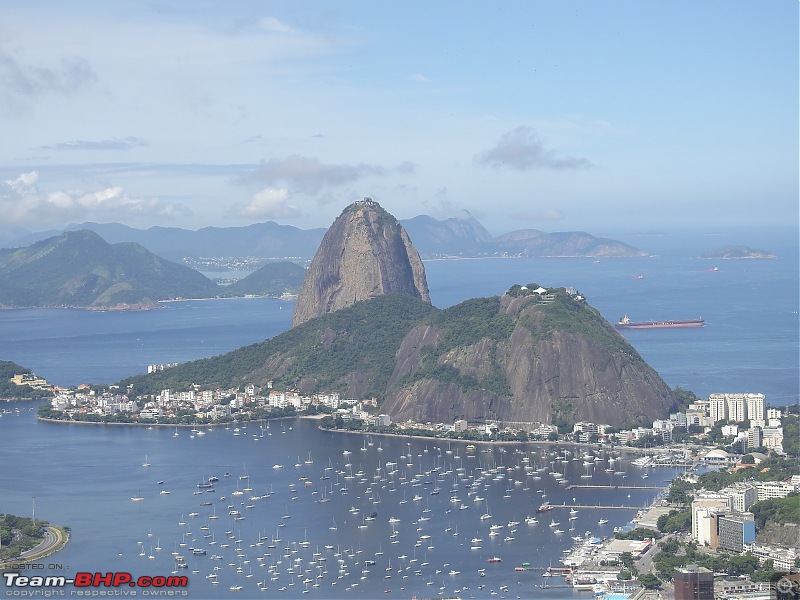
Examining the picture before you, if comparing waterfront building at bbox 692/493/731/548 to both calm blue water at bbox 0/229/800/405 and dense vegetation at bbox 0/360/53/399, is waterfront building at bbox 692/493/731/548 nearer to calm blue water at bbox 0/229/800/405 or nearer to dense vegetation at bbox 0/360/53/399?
→ calm blue water at bbox 0/229/800/405

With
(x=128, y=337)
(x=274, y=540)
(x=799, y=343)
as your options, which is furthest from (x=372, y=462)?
(x=128, y=337)

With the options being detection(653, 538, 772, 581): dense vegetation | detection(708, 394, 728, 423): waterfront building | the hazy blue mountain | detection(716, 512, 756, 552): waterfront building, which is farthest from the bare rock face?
the hazy blue mountain

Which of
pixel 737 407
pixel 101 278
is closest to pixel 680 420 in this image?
pixel 737 407

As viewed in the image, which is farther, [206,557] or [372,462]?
[372,462]

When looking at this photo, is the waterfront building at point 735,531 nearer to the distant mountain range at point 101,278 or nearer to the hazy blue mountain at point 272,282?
the distant mountain range at point 101,278

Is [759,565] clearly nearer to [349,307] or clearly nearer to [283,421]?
[283,421]

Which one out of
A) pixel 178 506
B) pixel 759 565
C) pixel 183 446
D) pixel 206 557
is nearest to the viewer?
pixel 759 565

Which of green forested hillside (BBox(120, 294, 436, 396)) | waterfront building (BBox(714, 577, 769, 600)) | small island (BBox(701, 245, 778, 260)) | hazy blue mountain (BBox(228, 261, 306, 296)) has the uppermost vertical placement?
small island (BBox(701, 245, 778, 260))
